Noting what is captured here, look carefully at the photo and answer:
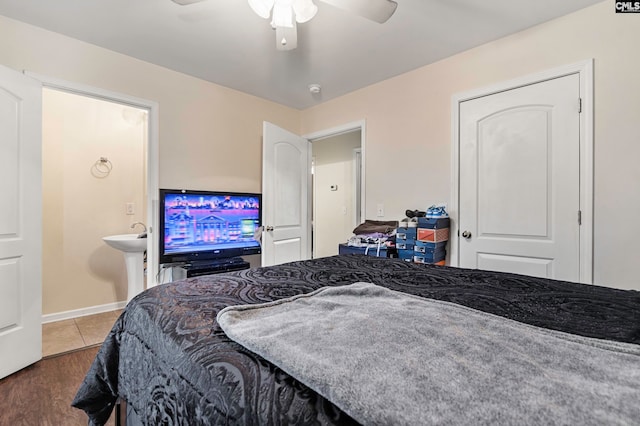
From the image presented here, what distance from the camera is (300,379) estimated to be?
0.54 meters

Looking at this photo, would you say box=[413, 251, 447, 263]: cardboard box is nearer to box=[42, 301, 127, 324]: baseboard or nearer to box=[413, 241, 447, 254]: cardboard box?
box=[413, 241, 447, 254]: cardboard box

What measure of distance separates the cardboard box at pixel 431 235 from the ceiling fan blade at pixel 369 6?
1525mm

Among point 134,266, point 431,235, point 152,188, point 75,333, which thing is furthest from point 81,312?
point 431,235

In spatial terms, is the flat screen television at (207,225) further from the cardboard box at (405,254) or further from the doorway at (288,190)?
the cardboard box at (405,254)

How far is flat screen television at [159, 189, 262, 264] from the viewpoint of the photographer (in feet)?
8.92

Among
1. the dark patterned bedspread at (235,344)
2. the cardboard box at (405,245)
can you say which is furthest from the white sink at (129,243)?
the cardboard box at (405,245)

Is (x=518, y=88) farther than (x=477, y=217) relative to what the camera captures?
No

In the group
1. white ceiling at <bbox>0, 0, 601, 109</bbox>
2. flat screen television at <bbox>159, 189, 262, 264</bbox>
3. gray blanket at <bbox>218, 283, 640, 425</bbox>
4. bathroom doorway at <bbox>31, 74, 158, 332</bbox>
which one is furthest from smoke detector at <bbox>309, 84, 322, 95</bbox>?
gray blanket at <bbox>218, 283, 640, 425</bbox>

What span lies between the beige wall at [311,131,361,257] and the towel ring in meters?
2.88

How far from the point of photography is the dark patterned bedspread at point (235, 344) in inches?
22.0

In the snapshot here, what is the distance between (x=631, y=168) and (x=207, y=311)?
247cm

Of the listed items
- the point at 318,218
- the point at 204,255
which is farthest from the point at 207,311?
the point at 318,218

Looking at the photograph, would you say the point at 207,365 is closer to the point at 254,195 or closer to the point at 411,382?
the point at 411,382

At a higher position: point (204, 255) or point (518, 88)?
point (518, 88)
